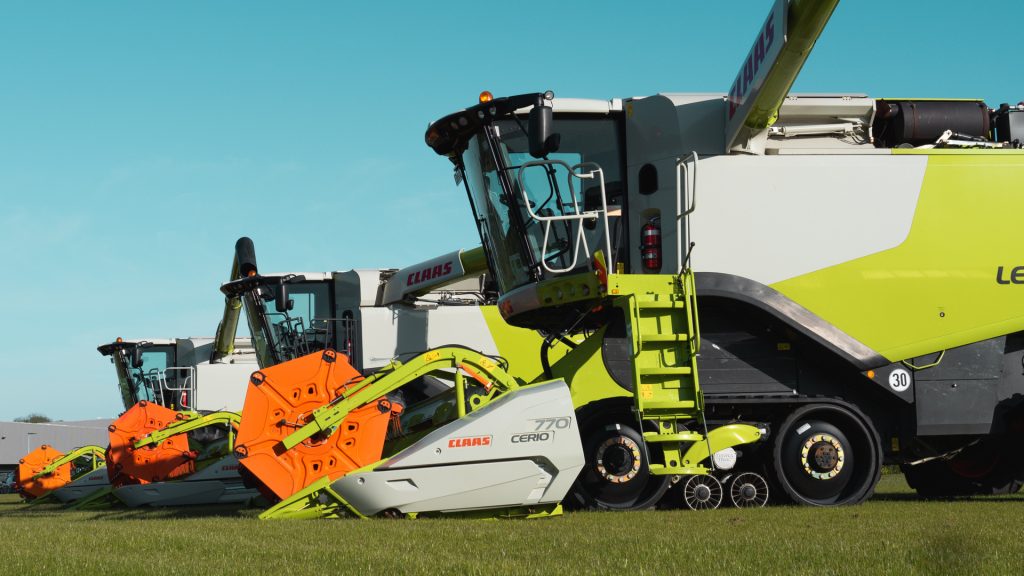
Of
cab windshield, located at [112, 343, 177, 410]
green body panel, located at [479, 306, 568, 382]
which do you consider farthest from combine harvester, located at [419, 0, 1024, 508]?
cab windshield, located at [112, 343, 177, 410]

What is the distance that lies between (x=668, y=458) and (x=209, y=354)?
1511 cm

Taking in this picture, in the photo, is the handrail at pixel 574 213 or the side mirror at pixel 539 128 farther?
the handrail at pixel 574 213

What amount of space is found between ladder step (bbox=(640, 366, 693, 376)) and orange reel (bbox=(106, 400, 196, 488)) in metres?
7.24

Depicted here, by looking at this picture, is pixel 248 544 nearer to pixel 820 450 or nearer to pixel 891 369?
pixel 820 450

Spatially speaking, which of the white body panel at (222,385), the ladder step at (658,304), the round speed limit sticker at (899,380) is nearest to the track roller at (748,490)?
the round speed limit sticker at (899,380)

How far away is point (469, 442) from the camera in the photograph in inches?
331

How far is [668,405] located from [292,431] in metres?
3.10

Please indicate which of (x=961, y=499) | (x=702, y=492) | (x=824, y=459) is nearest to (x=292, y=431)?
(x=702, y=492)

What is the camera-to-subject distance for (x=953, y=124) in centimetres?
1070

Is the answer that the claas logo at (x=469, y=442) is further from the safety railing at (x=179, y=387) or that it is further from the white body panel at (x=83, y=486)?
the safety railing at (x=179, y=387)

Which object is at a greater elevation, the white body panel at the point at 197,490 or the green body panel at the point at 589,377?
the green body panel at the point at 589,377

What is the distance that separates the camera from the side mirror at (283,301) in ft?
54.0

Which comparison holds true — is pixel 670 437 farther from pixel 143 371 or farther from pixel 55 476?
pixel 143 371

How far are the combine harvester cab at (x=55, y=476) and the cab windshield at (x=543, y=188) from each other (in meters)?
9.52
